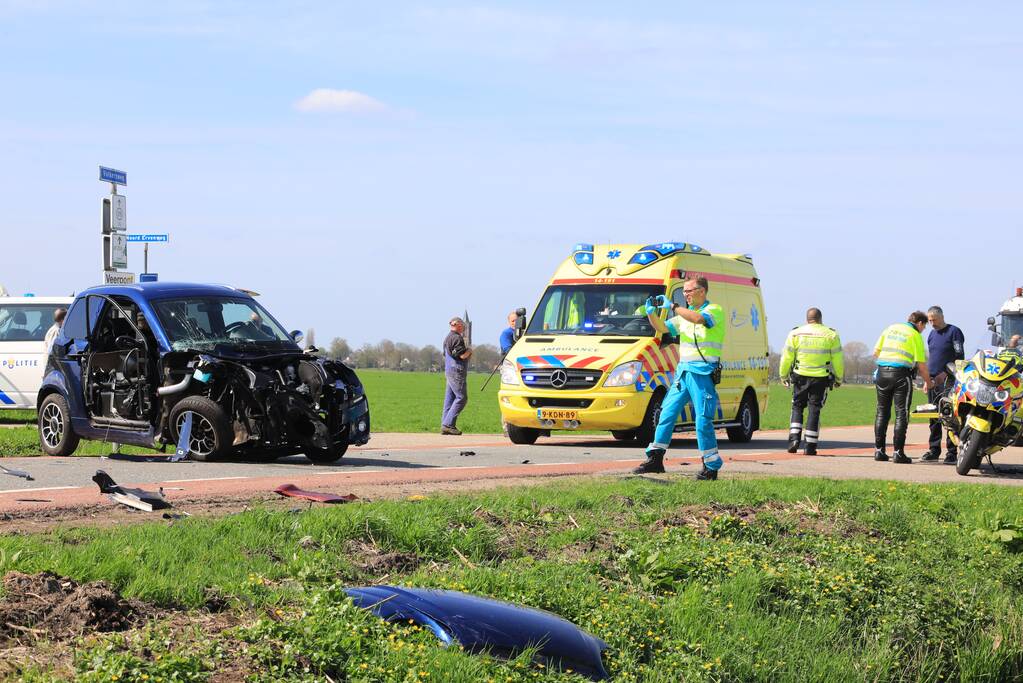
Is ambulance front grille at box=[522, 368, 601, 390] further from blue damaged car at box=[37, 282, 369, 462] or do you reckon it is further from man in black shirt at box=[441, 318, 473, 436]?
blue damaged car at box=[37, 282, 369, 462]

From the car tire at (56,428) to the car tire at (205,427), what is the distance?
1744 mm

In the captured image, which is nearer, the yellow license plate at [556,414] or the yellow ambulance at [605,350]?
the yellow ambulance at [605,350]

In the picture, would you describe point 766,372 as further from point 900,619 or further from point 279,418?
point 900,619

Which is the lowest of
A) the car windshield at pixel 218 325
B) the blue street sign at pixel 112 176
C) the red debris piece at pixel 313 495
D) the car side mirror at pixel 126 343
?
the red debris piece at pixel 313 495

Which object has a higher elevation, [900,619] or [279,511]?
[279,511]

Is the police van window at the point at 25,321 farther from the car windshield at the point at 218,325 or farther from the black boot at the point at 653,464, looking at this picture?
the black boot at the point at 653,464

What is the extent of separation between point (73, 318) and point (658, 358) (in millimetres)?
7755

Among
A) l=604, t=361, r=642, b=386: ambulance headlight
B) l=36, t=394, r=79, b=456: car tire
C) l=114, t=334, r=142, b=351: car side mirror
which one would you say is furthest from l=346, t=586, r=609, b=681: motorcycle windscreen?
l=604, t=361, r=642, b=386: ambulance headlight

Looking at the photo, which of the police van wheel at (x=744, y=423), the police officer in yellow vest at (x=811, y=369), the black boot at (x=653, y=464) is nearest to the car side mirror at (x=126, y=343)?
the black boot at (x=653, y=464)

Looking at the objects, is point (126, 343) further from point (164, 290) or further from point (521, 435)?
point (521, 435)

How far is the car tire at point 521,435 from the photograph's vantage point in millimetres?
19125

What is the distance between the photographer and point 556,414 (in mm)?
18250

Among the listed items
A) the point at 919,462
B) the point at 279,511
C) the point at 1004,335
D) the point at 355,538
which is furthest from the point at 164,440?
the point at 1004,335

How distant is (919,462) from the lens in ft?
57.5
